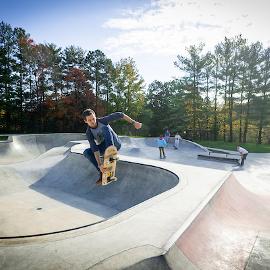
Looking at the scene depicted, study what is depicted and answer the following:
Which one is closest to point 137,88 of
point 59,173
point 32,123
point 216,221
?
point 32,123

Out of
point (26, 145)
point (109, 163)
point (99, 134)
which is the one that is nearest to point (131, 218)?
point (109, 163)

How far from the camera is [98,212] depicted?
27.8 feet

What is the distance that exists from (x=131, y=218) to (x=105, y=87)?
37.5 meters

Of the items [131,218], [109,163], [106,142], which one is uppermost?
[106,142]

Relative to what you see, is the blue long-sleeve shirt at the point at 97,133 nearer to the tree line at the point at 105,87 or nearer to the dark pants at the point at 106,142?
the dark pants at the point at 106,142

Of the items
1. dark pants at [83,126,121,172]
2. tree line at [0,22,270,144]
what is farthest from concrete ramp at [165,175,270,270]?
tree line at [0,22,270,144]

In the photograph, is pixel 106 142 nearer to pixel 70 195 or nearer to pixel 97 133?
pixel 97 133

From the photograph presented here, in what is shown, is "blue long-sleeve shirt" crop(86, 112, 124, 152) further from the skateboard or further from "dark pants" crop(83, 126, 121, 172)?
the skateboard

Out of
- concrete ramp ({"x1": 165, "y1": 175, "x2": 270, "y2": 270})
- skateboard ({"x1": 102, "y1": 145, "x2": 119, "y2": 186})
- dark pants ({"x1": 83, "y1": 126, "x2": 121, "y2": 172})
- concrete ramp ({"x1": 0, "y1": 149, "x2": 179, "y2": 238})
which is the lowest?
concrete ramp ({"x1": 0, "y1": 149, "x2": 179, "y2": 238})

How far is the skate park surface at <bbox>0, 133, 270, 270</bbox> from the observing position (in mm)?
3381

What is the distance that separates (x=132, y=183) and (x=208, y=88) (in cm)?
2835

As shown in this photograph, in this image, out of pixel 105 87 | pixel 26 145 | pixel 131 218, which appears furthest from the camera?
pixel 105 87

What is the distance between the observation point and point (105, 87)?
40.8m

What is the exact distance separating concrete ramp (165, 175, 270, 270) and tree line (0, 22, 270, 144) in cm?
2790
